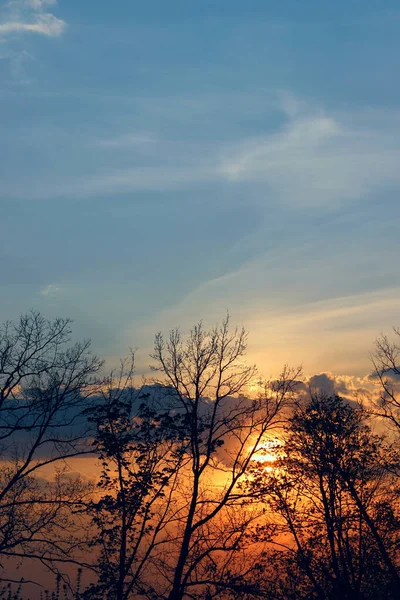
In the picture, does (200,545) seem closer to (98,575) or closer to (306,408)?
(98,575)

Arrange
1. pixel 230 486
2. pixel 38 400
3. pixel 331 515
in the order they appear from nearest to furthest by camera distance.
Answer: pixel 38 400, pixel 230 486, pixel 331 515

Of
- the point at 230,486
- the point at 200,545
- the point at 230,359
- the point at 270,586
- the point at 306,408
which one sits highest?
the point at 230,359

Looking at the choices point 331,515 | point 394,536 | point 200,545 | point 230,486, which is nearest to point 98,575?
point 200,545

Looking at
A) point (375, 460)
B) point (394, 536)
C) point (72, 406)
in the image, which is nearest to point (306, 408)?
point (375, 460)

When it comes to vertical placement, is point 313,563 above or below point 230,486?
below

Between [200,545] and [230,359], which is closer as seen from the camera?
[200,545]

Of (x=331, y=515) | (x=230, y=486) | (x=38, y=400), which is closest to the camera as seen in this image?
(x=38, y=400)

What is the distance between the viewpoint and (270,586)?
29.4 metres

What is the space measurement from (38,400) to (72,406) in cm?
165

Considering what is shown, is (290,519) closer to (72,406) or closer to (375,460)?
(375,460)

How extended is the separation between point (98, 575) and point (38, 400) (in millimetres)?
9113

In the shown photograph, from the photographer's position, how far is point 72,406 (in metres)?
27.6

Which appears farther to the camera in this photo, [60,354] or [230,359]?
[230,359]

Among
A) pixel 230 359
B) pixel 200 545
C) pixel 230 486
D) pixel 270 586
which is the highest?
pixel 230 359
